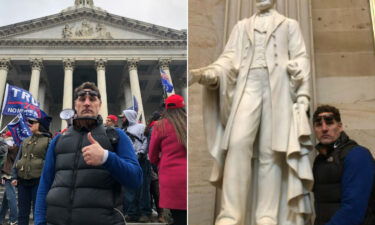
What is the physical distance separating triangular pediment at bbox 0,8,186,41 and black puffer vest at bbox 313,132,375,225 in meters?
46.3

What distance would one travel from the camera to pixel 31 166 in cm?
707

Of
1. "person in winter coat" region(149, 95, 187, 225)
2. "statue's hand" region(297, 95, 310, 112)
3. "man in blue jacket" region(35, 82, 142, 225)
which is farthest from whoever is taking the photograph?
"person in winter coat" region(149, 95, 187, 225)

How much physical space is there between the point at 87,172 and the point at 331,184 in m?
2.04

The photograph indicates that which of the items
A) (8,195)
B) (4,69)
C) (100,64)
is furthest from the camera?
(100,64)

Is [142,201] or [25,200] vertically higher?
[25,200]

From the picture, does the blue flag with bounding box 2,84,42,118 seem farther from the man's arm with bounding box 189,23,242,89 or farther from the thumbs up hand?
the thumbs up hand

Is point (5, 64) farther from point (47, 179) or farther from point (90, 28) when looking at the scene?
point (47, 179)

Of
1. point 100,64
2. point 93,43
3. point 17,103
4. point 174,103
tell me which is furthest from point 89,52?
point 174,103

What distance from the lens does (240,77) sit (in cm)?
446

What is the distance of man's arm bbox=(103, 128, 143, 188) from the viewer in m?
3.66

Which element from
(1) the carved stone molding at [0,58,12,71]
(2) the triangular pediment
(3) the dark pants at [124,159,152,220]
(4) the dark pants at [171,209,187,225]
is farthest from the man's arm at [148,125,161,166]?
(2) the triangular pediment

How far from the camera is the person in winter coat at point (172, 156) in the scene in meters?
5.57

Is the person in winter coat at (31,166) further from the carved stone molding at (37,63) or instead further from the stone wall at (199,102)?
the carved stone molding at (37,63)

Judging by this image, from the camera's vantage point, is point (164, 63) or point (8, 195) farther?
point (164, 63)
